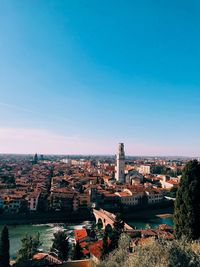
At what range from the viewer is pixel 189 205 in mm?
12531

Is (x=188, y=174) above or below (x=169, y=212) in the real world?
above

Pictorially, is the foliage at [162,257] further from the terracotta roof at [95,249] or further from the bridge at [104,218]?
the bridge at [104,218]

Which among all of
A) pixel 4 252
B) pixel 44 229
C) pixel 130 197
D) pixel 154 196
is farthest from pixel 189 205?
pixel 154 196

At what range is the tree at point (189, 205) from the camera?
40.4 ft

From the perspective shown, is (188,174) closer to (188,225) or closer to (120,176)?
(188,225)

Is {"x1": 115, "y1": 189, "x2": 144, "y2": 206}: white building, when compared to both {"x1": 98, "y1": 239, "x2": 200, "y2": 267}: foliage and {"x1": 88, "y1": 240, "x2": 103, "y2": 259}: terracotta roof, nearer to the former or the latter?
{"x1": 88, "y1": 240, "x2": 103, "y2": 259}: terracotta roof

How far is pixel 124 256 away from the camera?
8500 millimetres

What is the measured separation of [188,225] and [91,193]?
81.9ft

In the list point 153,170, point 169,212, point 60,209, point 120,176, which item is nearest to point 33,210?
point 60,209

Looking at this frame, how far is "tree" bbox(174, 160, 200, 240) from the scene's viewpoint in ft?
40.4

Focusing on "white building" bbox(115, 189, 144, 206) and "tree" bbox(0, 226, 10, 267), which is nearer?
"tree" bbox(0, 226, 10, 267)

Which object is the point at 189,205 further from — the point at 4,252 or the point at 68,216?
the point at 68,216

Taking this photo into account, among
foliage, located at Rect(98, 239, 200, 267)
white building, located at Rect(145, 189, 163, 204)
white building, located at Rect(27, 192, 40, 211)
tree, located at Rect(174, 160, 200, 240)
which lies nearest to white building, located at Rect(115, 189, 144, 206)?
white building, located at Rect(145, 189, 163, 204)

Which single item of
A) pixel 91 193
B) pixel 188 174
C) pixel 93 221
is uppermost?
pixel 188 174
